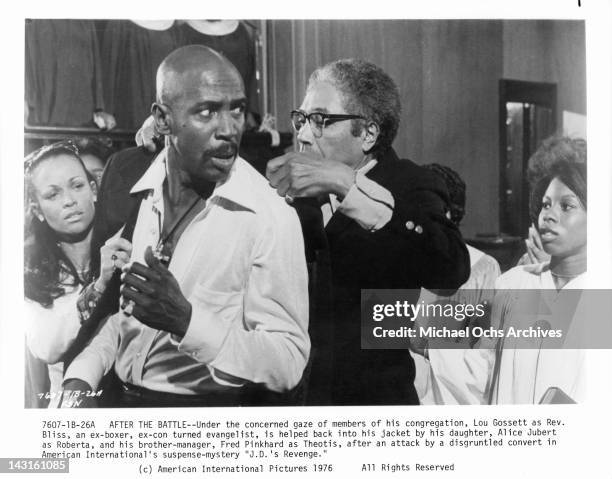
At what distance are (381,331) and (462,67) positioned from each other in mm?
842

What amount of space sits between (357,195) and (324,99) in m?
0.30

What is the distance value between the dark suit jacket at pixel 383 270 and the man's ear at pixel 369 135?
0.05 m

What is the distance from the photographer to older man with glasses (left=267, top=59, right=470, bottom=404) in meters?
2.06

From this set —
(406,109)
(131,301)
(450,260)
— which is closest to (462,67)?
(406,109)

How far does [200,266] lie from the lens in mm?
2051

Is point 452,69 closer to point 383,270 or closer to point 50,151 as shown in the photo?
point 383,270

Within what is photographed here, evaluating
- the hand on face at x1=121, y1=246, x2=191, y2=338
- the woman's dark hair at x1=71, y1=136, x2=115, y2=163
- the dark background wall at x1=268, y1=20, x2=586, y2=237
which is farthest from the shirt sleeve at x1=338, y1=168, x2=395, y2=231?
the woman's dark hair at x1=71, y1=136, x2=115, y2=163

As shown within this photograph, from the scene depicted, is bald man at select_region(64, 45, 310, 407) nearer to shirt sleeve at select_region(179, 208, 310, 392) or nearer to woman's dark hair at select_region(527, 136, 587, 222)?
shirt sleeve at select_region(179, 208, 310, 392)

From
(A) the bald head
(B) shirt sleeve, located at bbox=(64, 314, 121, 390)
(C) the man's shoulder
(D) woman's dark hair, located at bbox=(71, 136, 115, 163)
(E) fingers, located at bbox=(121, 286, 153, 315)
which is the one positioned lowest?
(B) shirt sleeve, located at bbox=(64, 314, 121, 390)

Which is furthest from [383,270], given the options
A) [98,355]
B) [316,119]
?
[98,355]

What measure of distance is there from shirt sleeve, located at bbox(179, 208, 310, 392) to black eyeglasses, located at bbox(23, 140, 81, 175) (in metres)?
0.56

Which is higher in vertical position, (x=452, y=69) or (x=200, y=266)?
(x=452, y=69)

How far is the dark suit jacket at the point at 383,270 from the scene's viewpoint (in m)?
2.06

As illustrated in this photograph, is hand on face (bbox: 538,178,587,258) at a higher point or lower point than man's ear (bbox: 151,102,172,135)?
lower
